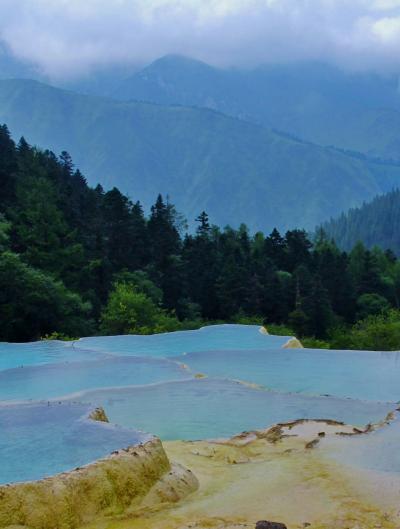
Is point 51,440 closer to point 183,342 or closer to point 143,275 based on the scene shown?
point 183,342

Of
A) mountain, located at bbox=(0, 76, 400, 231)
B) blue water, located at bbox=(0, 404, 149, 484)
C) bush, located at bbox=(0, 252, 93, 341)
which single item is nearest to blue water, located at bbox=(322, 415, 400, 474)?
blue water, located at bbox=(0, 404, 149, 484)

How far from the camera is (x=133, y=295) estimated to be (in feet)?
75.3

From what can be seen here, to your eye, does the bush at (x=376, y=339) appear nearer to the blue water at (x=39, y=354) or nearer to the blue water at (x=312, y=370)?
the blue water at (x=312, y=370)

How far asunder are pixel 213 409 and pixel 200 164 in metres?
181

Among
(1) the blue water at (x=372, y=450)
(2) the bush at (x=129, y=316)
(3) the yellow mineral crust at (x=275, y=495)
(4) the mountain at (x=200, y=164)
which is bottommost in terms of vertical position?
(3) the yellow mineral crust at (x=275, y=495)

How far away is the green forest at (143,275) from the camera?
73.6ft

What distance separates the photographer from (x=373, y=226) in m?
104

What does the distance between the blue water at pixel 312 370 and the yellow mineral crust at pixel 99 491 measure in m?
5.16

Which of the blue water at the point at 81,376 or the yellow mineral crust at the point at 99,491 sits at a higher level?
the blue water at the point at 81,376

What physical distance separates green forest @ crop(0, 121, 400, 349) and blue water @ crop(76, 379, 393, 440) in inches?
397

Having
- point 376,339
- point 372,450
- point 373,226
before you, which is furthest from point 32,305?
point 373,226

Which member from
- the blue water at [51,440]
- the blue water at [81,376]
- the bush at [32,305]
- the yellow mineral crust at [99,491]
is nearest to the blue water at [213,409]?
the blue water at [81,376]

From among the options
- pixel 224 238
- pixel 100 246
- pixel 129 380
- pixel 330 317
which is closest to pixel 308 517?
pixel 129 380

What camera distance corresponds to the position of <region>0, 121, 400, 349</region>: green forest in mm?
22438
